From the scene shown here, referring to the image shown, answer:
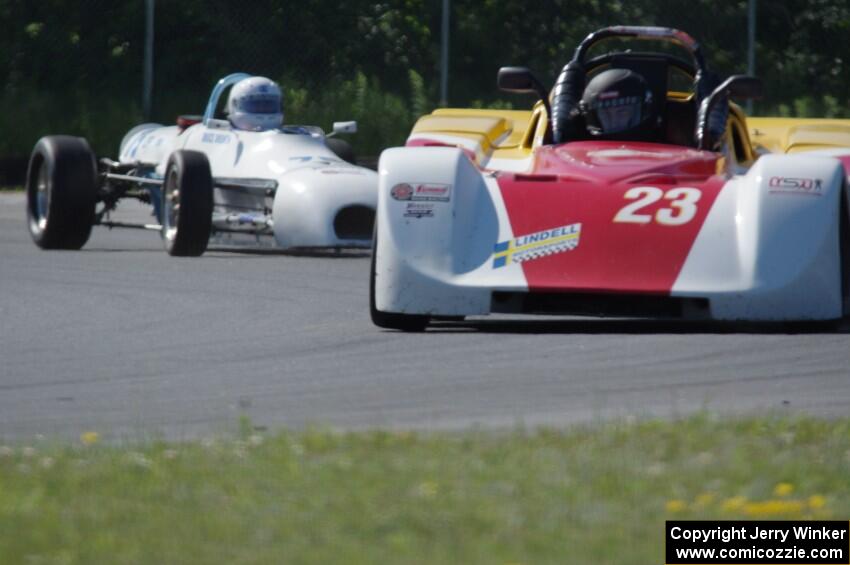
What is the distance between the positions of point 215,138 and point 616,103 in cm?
513

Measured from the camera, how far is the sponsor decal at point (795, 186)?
9156 mm

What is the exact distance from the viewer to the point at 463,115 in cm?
1259

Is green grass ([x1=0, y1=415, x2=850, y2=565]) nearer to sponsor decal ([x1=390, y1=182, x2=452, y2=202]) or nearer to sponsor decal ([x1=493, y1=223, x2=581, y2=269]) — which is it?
sponsor decal ([x1=493, y1=223, x2=581, y2=269])

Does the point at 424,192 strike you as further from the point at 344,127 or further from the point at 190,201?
the point at 344,127

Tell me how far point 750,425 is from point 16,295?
6003 millimetres

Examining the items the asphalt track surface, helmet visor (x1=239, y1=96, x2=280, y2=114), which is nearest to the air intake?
helmet visor (x1=239, y1=96, x2=280, y2=114)

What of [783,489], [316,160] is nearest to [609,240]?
[783,489]

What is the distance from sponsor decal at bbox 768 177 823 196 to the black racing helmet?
1995 mm

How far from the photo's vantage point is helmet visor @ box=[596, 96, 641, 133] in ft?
36.3

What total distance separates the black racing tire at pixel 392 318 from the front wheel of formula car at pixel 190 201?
4.37 meters

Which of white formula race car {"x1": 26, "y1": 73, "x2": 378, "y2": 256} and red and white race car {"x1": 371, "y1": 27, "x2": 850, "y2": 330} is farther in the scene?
white formula race car {"x1": 26, "y1": 73, "x2": 378, "y2": 256}

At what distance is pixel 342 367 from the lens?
27.0ft

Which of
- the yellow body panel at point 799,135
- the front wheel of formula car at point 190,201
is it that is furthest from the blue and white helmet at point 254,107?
the yellow body panel at point 799,135

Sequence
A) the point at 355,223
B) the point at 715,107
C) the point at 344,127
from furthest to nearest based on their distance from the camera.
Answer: the point at 344,127
the point at 355,223
the point at 715,107
